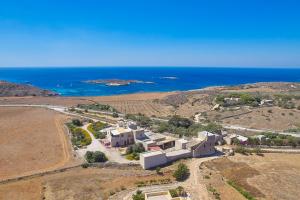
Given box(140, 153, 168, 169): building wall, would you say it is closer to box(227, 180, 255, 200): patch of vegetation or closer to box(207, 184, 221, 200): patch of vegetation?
box(207, 184, 221, 200): patch of vegetation

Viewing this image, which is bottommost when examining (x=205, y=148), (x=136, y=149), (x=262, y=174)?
(x=262, y=174)

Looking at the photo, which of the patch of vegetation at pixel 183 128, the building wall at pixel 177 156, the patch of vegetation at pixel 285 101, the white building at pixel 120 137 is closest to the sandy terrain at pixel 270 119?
the patch of vegetation at pixel 285 101

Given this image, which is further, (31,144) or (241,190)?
(31,144)

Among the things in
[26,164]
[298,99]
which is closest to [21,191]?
[26,164]

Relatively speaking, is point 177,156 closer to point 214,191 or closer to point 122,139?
point 214,191

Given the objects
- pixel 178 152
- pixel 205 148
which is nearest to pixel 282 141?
pixel 205 148

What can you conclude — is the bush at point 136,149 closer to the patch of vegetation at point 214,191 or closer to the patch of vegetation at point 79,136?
the patch of vegetation at point 79,136
